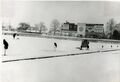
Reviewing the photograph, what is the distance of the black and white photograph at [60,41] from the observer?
126cm

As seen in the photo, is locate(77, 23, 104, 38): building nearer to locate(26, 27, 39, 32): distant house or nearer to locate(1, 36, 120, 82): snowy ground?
locate(1, 36, 120, 82): snowy ground

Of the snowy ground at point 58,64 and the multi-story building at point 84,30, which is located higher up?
the multi-story building at point 84,30

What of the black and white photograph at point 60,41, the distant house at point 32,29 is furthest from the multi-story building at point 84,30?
the distant house at point 32,29

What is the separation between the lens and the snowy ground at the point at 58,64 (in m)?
1.27

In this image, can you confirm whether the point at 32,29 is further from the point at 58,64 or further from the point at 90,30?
the point at 90,30

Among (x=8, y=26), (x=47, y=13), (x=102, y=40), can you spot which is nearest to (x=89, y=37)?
(x=102, y=40)

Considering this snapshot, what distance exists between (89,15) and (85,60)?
37 centimetres

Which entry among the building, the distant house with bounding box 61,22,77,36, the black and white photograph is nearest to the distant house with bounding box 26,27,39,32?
the black and white photograph

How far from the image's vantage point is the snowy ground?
1.27 metres

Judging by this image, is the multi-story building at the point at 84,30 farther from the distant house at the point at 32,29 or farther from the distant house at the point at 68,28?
the distant house at the point at 32,29

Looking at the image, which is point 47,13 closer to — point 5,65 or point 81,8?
point 81,8

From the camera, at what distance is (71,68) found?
1322 mm

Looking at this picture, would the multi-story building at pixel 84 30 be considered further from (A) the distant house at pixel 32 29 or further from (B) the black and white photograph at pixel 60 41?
(A) the distant house at pixel 32 29

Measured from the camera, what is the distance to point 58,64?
4.29 feet
